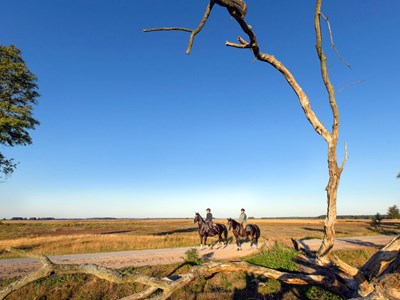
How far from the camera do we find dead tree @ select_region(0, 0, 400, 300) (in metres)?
4.47

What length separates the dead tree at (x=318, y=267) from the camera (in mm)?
4469

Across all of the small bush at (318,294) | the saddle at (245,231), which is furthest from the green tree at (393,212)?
the small bush at (318,294)

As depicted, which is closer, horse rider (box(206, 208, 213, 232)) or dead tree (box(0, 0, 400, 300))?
dead tree (box(0, 0, 400, 300))

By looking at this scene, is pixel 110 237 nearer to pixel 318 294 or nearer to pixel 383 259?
pixel 318 294

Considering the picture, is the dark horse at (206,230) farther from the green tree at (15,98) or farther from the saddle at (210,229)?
the green tree at (15,98)

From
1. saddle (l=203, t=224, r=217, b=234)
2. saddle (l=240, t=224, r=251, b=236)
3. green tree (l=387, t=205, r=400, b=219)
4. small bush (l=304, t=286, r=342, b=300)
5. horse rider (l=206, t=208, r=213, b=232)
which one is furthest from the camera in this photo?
green tree (l=387, t=205, r=400, b=219)

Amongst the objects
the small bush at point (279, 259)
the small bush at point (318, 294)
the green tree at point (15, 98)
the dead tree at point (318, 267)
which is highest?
the green tree at point (15, 98)

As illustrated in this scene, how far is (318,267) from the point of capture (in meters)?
6.46

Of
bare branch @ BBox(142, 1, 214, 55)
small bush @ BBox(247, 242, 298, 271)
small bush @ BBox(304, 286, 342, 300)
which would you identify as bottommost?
small bush @ BBox(304, 286, 342, 300)

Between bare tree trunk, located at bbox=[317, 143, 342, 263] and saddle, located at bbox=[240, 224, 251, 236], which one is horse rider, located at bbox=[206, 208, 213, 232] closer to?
saddle, located at bbox=[240, 224, 251, 236]

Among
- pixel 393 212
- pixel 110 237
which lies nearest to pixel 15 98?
pixel 110 237

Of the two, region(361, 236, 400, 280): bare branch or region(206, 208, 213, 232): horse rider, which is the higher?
region(206, 208, 213, 232): horse rider

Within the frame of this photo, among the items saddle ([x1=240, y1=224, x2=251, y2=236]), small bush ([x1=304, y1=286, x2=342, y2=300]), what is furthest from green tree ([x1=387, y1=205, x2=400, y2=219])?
small bush ([x1=304, y1=286, x2=342, y2=300])

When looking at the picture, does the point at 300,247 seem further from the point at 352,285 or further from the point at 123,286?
the point at 123,286
